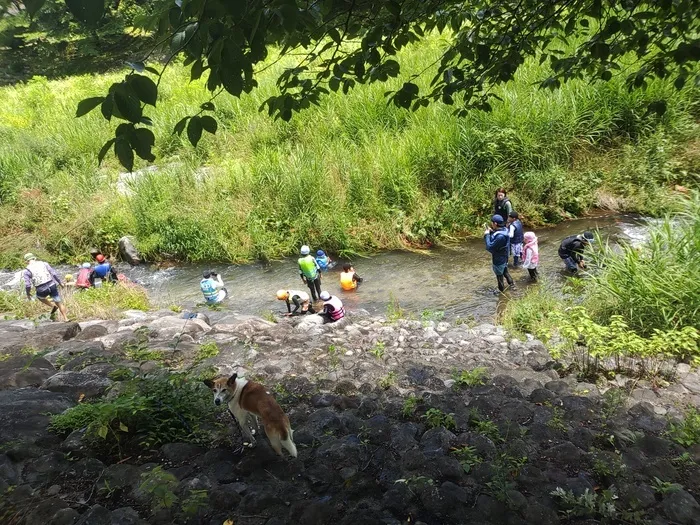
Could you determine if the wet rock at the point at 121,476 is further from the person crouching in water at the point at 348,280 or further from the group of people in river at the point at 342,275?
the person crouching in water at the point at 348,280

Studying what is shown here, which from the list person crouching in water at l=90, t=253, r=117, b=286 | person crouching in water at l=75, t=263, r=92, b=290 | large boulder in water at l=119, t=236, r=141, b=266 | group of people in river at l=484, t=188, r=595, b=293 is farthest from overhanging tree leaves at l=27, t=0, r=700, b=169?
large boulder in water at l=119, t=236, r=141, b=266

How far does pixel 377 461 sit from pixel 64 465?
175 cm

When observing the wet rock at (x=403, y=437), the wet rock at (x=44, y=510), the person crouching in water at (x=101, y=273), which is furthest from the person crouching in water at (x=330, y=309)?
the wet rock at (x=44, y=510)

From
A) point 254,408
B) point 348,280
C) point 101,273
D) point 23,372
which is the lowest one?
point 348,280

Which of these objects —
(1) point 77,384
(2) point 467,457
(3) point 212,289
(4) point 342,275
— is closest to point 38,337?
(1) point 77,384

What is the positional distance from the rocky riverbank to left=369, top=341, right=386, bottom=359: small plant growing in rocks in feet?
0.26

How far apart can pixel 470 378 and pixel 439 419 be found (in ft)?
3.24

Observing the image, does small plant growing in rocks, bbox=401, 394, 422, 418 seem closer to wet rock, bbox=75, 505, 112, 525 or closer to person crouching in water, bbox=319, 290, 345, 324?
wet rock, bbox=75, 505, 112, 525

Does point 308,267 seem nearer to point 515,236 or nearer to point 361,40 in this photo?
point 515,236

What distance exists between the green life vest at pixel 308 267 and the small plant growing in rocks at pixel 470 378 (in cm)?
454

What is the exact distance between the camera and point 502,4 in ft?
10.3

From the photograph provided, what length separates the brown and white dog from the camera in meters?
2.73

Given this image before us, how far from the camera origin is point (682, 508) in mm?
2244

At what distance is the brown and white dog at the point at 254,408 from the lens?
Answer: 2730 mm
